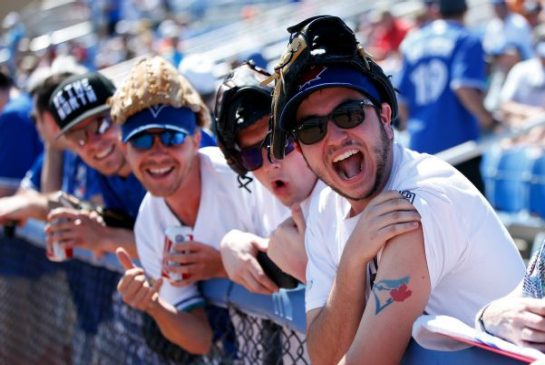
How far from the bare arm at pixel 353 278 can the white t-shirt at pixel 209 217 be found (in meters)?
1.01

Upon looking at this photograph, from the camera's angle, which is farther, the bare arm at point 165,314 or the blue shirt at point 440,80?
the blue shirt at point 440,80

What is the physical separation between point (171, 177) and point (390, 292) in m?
1.56

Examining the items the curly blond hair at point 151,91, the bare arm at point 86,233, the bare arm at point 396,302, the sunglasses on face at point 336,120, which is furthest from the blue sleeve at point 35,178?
the bare arm at point 396,302

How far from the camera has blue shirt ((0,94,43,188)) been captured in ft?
20.5

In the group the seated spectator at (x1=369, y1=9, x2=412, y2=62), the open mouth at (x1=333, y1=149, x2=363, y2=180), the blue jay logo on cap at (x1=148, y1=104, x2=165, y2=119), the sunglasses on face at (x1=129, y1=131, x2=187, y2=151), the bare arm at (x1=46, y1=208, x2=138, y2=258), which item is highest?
the open mouth at (x1=333, y1=149, x2=363, y2=180)

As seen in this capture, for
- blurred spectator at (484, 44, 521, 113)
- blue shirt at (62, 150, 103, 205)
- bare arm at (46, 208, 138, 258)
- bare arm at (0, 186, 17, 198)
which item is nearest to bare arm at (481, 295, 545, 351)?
bare arm at (46, 208, 138, 258)

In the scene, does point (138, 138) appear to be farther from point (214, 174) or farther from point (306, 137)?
point (306, 137)

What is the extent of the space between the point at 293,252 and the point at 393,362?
0.72 metres

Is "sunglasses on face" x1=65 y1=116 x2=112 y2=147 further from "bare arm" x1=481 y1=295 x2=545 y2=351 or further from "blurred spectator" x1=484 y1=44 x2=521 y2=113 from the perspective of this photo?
"blurred spectator" x1=484 y1=44 x2=521 y2=113

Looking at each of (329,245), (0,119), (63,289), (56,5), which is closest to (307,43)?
(329,245)

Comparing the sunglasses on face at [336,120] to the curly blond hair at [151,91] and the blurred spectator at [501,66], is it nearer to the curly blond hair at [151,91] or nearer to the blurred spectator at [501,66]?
the curly blond hair at [151,91]

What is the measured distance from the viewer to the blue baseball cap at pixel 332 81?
2525 mm

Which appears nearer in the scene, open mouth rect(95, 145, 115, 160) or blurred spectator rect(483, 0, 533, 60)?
open mouth rect(95, 145, 115, 160)

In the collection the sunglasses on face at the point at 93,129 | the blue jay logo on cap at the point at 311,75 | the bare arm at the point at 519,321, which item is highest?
the blue jay logo on cap at the point at 311,75
